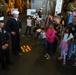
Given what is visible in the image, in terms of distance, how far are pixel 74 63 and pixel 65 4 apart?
34.8 ft

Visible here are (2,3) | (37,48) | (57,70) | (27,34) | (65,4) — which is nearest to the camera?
(57,70)

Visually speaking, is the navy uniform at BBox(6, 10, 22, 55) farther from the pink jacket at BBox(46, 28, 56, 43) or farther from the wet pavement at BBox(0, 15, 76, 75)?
the pink jacket at BBox(46, 28, 56, 43)

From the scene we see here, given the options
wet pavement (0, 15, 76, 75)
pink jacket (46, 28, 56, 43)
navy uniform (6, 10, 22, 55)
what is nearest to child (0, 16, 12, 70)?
wet pavement (0, 15, 76, 75)

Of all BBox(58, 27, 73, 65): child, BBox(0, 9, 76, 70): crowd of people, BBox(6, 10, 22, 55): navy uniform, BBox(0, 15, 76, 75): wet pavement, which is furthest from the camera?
BBox(6, 10, 22, 55): navy uniform

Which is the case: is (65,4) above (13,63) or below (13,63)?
above

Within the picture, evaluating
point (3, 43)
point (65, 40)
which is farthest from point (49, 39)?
point (3, 43)

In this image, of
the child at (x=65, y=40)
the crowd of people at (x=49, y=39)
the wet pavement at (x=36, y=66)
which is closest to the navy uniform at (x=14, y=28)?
the crowd of people at (x=49, y=39)

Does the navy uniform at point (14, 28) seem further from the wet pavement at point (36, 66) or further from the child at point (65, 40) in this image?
the child at point (65, 40)

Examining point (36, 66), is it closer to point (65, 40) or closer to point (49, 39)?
point (49, 39)

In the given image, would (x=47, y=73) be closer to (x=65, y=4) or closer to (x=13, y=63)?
(x=13, y=63)

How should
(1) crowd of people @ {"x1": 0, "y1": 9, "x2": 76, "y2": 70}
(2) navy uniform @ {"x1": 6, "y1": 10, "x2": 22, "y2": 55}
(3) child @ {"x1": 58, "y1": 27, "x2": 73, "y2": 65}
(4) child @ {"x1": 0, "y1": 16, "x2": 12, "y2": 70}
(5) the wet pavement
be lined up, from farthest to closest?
(2) navy uniform @ {"x1": 6, "y1": 10, "x2": 22, "y2": 55}
(3) child @ {"x1": 58, "y1": 27, "x2": 73, "y2": 65}
(5) the wet pavement
(1) crowd of people @ {"x1": 0, "y1": 9, "x2": 76, "y2": 70}
(4) child @ {"x1": 0, "y1": 16, "x2": 12, "y2": 70}

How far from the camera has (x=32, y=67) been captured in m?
5.11

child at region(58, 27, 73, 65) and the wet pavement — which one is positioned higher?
child at region(58, 27, 73, 65)

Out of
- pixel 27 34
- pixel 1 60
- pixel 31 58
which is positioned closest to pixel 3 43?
pixel 1 60
